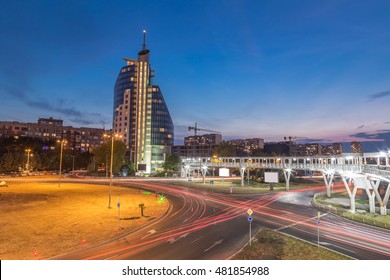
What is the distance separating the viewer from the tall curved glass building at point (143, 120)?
13300 cm

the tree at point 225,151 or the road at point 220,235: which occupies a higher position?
the tree at point 225,151

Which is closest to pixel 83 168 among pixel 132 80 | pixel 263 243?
pixel 132 80

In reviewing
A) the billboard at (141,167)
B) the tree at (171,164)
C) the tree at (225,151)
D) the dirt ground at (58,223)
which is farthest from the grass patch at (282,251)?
the tree at (225,151)

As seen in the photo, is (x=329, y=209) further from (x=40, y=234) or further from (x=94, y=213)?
(x=40, y=234)

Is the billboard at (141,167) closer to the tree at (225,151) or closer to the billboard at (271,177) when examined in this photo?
the tree at (225,151)

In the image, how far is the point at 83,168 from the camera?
14875 cm

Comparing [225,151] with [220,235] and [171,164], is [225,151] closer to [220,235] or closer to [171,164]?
[171,164]

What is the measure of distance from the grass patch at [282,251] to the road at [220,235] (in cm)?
125

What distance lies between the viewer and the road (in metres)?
19.7

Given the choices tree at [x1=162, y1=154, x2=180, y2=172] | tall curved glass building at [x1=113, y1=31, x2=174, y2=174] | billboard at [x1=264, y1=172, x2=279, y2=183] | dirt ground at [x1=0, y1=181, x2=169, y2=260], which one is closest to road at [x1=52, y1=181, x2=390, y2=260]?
dirt ground at [x1=0, y1=181, x2=169, y2=260]

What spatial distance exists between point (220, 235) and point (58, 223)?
19.5 meters

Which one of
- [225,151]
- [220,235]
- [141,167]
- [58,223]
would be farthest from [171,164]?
[220,235]

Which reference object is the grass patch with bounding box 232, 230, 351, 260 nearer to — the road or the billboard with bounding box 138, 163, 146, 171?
the road

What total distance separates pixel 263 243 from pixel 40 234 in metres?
22.2
